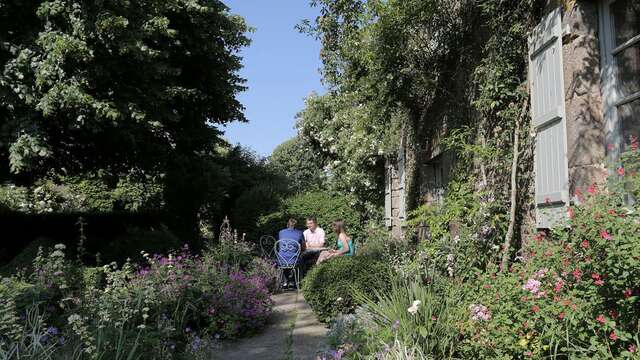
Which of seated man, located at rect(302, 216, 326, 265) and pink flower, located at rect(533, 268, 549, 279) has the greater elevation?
seated man, located at rect(302, 216, 326, 265)

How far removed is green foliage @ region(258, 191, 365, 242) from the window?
28.5 feet

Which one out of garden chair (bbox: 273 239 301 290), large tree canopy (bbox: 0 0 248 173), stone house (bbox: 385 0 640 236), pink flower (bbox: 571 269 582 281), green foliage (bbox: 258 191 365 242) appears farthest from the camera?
green foliage (bbox: 258 191 365 242)

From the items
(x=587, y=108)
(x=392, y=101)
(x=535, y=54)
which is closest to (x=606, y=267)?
(x=587, y=108)

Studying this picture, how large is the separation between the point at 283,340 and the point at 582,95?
329cm

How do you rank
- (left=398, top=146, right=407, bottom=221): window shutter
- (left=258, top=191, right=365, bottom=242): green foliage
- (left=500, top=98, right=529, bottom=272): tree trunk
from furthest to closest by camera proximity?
(left=258, top=191, right=365, bottom=242): green foliage, (left=398, top=146, right=407, bottom=221): window shutter, (left=500, top=98, right=529, bottom=272): tree trunk

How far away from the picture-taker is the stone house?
341 cm

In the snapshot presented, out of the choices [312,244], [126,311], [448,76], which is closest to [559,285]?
[126,311]

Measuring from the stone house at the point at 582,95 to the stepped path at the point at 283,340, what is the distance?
7.09 feet

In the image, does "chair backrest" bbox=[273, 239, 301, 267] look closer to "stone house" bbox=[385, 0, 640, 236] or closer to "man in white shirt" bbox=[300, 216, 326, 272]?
"man in white shirt" bbox=[300, 216, 326, 272]

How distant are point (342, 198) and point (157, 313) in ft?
27.8

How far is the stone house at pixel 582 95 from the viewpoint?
341 centimetres

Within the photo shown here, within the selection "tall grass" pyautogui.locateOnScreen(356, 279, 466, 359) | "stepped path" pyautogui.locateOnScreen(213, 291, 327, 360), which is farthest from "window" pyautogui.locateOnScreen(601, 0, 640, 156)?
"stepped path" pyautogui.locateOnScreen(213, 291, 327, 360)

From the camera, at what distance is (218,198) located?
14.8 metres

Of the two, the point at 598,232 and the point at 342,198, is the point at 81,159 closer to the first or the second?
the point at 342,198
